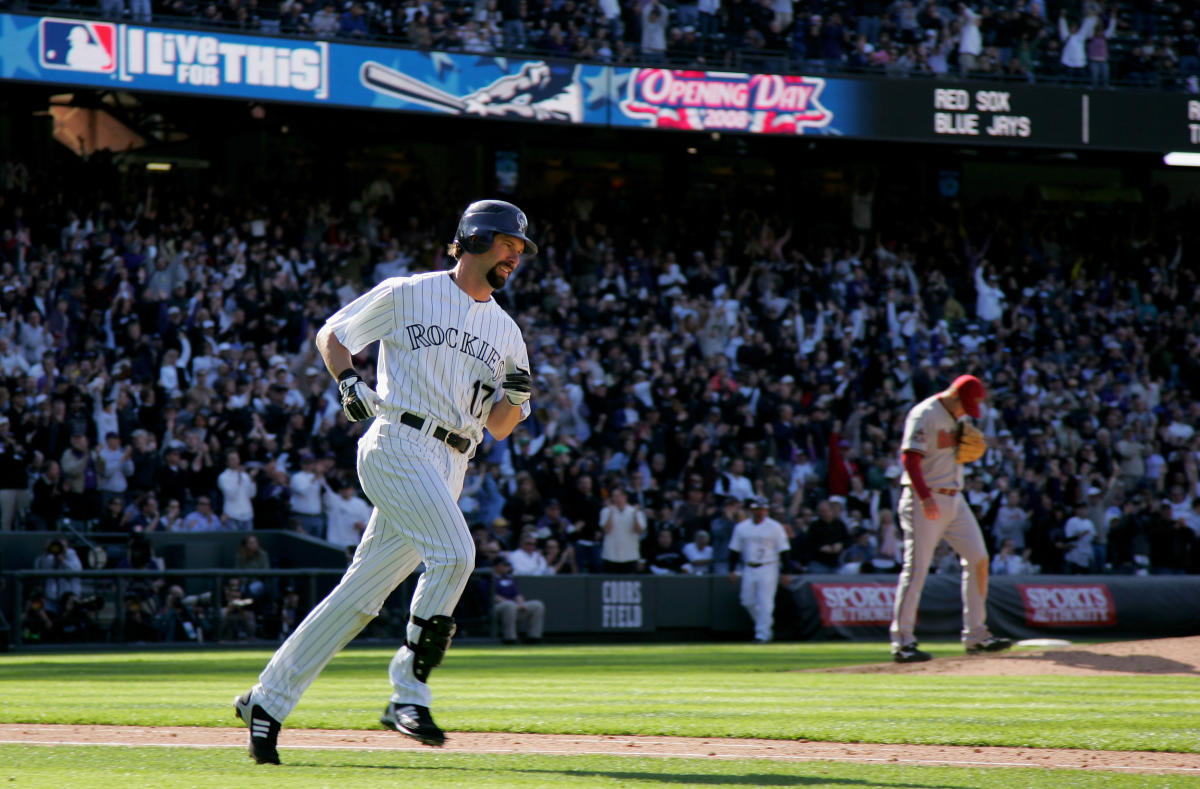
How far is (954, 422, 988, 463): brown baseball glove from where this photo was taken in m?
11.5

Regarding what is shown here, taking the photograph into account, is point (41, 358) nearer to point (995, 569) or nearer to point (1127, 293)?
point (995, 569)

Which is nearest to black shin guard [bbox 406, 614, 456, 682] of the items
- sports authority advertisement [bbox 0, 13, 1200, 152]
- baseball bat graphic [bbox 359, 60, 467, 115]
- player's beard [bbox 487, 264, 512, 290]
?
player's beard [bbox 487, 264, 512, 290]

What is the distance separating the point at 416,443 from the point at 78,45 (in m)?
17.2

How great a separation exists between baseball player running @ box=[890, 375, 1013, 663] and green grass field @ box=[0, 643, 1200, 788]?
0.99m

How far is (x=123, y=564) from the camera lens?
1631 centimetres

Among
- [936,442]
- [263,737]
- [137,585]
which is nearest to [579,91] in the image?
[137,585]

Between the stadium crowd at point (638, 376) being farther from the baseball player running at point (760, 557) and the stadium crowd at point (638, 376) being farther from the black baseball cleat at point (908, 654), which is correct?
the black baseball cleat at point (908, 654)

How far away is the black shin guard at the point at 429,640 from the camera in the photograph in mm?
5527

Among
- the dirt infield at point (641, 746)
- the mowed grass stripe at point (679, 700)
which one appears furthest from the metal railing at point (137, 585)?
the dirt infield at point (641, 746)

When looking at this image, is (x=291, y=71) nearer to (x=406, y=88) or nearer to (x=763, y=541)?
(x=406, y=88)

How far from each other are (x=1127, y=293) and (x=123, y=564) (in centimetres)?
1879

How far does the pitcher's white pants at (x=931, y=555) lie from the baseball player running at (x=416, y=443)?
6.36m

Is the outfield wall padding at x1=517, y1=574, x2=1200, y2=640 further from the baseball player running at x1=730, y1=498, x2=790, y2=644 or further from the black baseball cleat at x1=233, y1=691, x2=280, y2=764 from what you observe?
the black baseball cleat at x1=233, y1=691, x2=280, y2=764

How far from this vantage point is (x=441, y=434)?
5.59 meters
